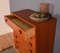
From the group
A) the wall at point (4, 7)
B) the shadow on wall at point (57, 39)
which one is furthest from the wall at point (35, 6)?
the wall at point (4, 7)

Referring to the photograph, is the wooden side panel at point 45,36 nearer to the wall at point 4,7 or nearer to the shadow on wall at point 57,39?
the shadow on wall at point 57,39

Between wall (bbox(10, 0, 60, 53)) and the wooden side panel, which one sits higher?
wall (bbox(10, 0, 60, 53))

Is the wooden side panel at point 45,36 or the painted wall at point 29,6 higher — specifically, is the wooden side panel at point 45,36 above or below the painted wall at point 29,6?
below

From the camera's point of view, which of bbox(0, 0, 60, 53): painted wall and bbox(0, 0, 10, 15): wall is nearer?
bbox(0, 0, 60, 53): painted wall

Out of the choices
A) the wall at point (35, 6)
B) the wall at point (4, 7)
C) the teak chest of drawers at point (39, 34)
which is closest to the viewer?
the teak chest of drawers at point (39, 34)

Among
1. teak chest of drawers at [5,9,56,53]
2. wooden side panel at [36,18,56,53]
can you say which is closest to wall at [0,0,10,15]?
teak chest of drawers at [5,9,56,53]

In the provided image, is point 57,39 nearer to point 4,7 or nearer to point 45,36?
point 45,36

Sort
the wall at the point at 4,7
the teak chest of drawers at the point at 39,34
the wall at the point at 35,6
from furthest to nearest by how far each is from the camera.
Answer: the wall at the point at 4,7
the wall at the point at 35,6
the teak chest of drawers at the point at 39,34

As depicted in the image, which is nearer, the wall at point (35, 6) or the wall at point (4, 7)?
the wall at point (35, 6)

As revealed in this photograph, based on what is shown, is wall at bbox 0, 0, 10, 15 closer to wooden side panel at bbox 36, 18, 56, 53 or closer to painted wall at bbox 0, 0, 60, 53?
painted wall at bbox 0, 0, 60, 53

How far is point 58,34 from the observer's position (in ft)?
4.26

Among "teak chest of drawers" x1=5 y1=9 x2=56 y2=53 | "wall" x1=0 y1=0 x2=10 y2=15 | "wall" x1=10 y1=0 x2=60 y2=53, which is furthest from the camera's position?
"wall" x1=0 y1=0 x2=10 y2=15

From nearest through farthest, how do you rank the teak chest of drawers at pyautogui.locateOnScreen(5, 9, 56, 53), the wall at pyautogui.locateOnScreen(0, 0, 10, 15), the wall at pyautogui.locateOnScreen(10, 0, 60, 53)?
the teak chest of drawers at pyautogui.locateOnScreen(5, 9, 56, 53) → the wall at pyautogui.locateOnScreen(10, 0, 60, 53) → the wall at pyautogui.locateOnScreen(0, 0, 10, 15)

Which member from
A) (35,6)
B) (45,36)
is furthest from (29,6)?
(45,36)
